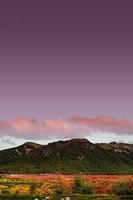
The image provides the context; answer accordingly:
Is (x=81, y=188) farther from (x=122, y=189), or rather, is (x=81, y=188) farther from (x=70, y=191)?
(x=122, y=189)

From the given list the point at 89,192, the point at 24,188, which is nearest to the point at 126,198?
the point at 89,192

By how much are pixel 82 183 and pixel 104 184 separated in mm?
7855

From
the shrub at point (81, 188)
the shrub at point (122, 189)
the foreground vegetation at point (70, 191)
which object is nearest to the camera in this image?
the foreground vegetation at point (70, 191)

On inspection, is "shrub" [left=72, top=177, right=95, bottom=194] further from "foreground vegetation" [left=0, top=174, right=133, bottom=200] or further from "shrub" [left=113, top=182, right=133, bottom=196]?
"shrub" [left=113, top=182, right=133, bottom=196]

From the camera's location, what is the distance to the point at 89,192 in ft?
435

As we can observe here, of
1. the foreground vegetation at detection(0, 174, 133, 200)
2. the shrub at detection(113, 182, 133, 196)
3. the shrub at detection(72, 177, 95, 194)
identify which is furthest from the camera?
the shrub at detection(72, 177, 95, 194)

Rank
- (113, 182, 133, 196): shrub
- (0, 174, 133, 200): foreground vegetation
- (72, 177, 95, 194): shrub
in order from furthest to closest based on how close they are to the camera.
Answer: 1. (72, 177, 95, 194): shrub
2. (113, 182, 133, 196): shrub
3. (0, 174, 133, 200): foreground vegetation

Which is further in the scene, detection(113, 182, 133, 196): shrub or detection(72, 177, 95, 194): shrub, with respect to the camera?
detection(72, 177, 95, 194): shrub

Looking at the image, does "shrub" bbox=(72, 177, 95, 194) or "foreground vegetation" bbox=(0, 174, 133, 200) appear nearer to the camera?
"foreground vegetation" bbox=(0, 174, 133, 200)

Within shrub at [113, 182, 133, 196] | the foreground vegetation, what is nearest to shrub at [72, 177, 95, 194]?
the foreground vegetation

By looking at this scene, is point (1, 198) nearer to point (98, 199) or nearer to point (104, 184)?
point (98, 199)

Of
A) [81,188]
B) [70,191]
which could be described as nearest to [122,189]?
[81,188]

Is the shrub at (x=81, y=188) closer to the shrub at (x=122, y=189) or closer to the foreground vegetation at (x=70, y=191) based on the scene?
the foreground vegetation at (x=70, y=191)

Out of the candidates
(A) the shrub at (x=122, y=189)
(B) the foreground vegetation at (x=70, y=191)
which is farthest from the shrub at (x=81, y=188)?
(A) the shrub at (x=122, y=189)
